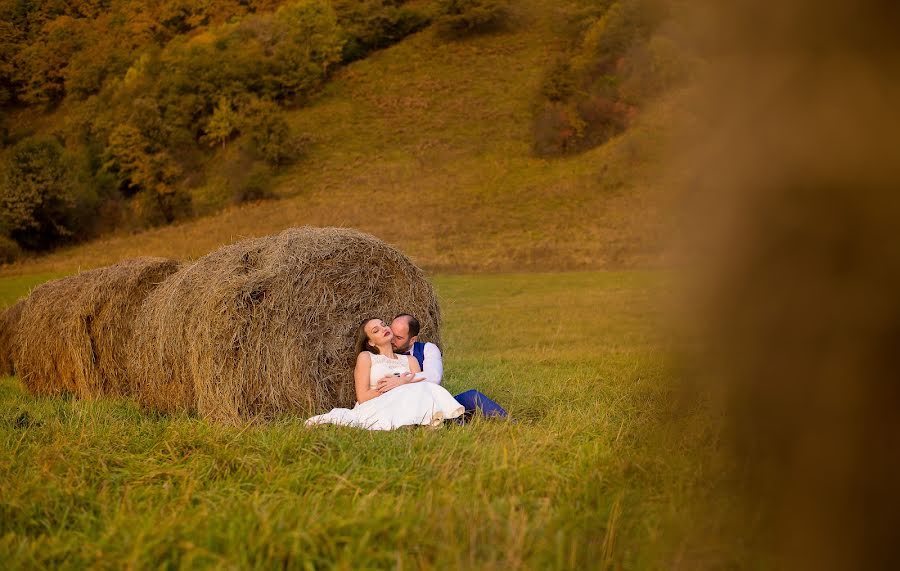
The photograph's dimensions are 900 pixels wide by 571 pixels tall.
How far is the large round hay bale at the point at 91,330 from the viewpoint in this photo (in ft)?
34.4

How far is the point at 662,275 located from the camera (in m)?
2.77

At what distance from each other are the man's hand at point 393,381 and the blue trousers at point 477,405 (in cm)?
52

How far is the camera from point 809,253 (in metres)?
2.39

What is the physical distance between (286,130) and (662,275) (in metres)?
54.0

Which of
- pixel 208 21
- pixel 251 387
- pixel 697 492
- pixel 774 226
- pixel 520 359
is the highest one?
pixel 208 21

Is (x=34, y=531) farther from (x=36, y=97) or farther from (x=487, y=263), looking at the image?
(x=36, y=97)

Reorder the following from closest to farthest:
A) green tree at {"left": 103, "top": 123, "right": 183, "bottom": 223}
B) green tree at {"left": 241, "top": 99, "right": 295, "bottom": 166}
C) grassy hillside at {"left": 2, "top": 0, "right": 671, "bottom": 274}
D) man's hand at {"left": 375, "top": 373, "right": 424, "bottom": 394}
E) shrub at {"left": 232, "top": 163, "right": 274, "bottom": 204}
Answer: man's hand at {"left": 375, "top": 373, "right": 424, "bottom": 394} → grassy hillside at {"left": 2, "top": 0, "right": 671, "bottom": 274} → green tree at {"left": 103, "top": 123, "right": 183, "bottom": 223} → shrub at {"left": 232, "top": 163, "right": 274, "bottom": 204} → green tree at {"left": 241, "top": 99, "right": 295, "bottom": 166}

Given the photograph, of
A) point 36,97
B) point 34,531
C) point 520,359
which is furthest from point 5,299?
point 36,97

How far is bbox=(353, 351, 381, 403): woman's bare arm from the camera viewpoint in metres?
8.24

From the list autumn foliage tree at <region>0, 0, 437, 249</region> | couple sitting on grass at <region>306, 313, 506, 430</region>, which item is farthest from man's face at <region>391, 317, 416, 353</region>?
autumn foliage tree at <region>0, 0, 437, 249</region>

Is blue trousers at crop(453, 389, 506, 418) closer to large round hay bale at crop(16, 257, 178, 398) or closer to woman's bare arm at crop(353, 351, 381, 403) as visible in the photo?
woman's bare arm at crop(353, 351, 381, 403)

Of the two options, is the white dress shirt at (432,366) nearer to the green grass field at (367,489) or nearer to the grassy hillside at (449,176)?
the green grass field at (367,489)

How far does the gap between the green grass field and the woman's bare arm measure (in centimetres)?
75

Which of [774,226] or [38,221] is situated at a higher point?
[774,226]
